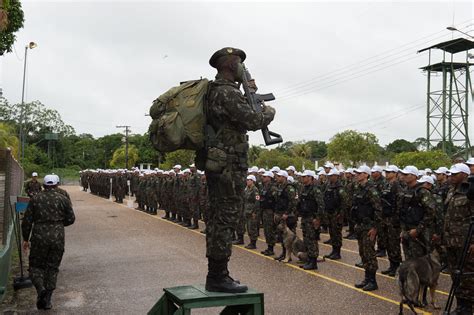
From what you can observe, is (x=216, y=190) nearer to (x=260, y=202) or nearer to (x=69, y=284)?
(x=69, y=284)

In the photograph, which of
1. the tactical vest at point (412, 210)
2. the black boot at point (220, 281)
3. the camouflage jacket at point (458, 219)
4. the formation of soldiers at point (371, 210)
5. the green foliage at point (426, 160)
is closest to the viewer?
the black boot at point (220, 281)

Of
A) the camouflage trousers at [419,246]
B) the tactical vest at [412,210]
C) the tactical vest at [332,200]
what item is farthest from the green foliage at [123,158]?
the camouflage trousers at [419,246]

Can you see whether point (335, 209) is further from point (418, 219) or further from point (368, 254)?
point (418, 219)

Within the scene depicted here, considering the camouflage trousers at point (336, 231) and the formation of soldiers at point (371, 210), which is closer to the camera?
the formation of soldiers at point (371, 210)

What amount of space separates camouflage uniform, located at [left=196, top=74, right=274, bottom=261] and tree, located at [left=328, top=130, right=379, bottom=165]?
43326 mm

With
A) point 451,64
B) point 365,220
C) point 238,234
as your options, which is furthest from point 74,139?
point 365,220

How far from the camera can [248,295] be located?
4.83 metres

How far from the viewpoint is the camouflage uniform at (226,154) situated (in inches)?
188

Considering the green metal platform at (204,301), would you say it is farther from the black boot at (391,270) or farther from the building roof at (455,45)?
the building roof at (455,45)

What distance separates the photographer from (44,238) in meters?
7.57

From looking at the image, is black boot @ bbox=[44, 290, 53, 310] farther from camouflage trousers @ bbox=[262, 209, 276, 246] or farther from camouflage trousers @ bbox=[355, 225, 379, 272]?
camouflage trousers @ bbox=[262, 209, 276, 246]

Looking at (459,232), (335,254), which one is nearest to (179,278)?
(335,254)

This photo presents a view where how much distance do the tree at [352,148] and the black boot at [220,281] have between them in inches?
1706

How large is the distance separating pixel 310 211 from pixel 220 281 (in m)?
6.13
